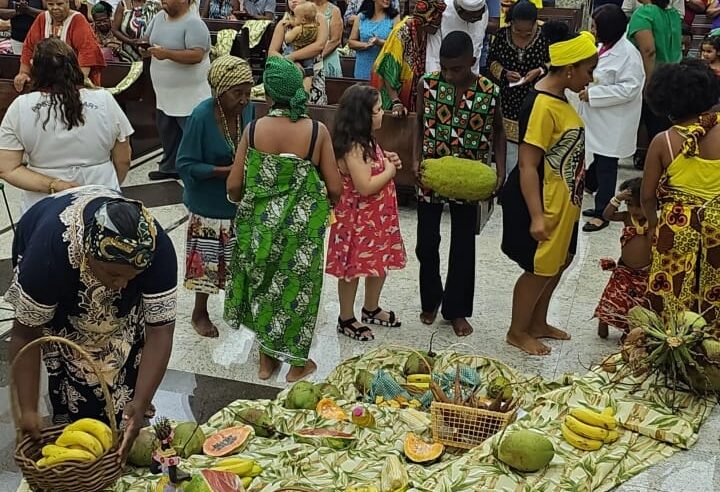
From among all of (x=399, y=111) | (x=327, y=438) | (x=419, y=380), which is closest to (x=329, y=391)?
(x=419, y=380)

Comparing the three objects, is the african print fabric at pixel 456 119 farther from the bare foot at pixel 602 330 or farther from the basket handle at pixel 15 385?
the basket handle at pixel 15 385

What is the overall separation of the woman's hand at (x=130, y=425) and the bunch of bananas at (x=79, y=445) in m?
0.04

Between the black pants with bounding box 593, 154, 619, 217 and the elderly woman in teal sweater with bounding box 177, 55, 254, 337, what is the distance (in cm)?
300

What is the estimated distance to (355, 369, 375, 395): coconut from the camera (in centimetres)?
351

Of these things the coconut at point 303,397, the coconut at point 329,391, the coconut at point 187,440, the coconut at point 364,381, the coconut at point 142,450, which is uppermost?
the coconut at point 142,450

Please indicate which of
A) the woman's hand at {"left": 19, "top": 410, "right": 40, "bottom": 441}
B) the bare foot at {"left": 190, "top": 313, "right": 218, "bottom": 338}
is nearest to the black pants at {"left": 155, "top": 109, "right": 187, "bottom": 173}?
the bare foot at {"left": 190, "top": 313, "right": 218, "bottom": 338}

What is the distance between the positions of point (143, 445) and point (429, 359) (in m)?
1.44

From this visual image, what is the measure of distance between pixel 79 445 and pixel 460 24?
4447 mm

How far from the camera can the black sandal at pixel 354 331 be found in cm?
444

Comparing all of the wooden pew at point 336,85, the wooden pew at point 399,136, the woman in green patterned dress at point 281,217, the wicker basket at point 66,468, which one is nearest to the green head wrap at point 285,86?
the woman in green patterned dress at point 281,217

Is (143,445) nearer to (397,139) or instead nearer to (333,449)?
(333,449)

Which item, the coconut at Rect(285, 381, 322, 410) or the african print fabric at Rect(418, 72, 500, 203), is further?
the african print fabric at Rect(418, 72, 500, 203)

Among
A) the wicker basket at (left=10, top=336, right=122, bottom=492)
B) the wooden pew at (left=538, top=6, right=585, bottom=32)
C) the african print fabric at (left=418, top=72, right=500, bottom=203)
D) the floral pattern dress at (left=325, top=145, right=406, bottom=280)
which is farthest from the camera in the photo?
the wooden pew at (left=538, top=6, right=585, bottom=32)

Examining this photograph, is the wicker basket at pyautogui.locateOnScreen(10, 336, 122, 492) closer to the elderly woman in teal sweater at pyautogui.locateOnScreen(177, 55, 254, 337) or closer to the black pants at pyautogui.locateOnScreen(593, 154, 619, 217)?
the elderly woman in teal sweater at pyautogui.locateOnScreen(177, 55, 254, 337)
